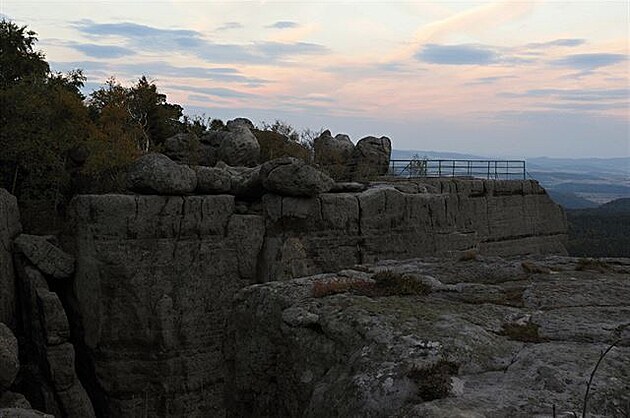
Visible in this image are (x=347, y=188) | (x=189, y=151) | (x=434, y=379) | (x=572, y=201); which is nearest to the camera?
(x=434, y=379)

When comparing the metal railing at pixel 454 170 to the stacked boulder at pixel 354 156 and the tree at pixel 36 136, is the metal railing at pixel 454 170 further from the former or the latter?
the tree at pixel 36 136

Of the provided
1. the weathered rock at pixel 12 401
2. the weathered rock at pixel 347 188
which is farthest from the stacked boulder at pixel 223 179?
the weathered rock at pixel 12 401

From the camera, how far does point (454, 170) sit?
3128 centimetres

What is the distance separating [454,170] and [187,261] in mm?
16267

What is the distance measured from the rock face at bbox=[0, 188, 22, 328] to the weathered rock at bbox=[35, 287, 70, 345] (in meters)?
1.23

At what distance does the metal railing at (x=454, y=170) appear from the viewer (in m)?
30.1

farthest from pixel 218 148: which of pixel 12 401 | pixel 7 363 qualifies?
pixel 12 401

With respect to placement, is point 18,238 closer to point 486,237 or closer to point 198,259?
point 198,259

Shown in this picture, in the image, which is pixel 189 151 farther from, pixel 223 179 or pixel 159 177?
pixel 159 177

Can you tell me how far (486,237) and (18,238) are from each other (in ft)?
59.5

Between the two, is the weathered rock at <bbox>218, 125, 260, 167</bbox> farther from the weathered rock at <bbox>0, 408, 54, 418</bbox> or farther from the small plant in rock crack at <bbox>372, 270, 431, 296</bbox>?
the small plant in rock crack at <bbox>372, 270, 431, 296</bbox>

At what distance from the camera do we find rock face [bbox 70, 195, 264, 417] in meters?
19.2

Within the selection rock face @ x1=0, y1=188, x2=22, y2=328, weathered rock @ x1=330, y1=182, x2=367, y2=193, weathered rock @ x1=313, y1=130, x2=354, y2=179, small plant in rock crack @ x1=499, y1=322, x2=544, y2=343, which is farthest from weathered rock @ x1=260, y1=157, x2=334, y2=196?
small plant in rock crack @ x1=499, y1=322, x2=544, y2=343

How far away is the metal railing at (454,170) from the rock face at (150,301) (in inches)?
505
